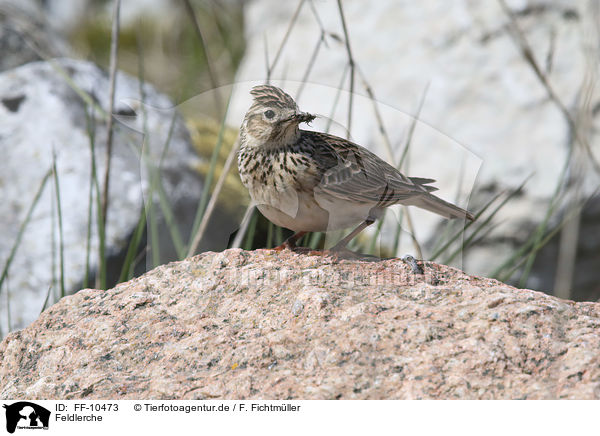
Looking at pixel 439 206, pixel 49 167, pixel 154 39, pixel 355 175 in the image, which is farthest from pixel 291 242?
pixel 154 39

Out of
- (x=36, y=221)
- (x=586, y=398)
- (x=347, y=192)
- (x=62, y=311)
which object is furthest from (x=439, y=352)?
(x=36, y=221)

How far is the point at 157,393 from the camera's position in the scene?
2.05 m

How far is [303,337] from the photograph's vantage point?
218 cm

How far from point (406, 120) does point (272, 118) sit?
907 mm

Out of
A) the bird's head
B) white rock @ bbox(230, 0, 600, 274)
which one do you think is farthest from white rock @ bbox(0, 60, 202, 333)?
the bird's head

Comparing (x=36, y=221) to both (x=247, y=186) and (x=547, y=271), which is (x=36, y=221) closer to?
(x=247, y=186)

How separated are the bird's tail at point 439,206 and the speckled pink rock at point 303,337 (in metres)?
0.25

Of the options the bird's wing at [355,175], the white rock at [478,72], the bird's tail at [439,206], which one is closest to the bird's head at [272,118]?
the bird's wing at [355,175]

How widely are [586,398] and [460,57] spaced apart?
177 inches

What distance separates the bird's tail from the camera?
2.69 meters

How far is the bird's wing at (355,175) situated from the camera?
8.44ft

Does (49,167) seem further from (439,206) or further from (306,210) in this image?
(439,206)

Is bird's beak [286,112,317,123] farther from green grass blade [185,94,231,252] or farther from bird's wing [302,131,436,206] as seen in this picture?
green grass blade [185,94,231,252]
